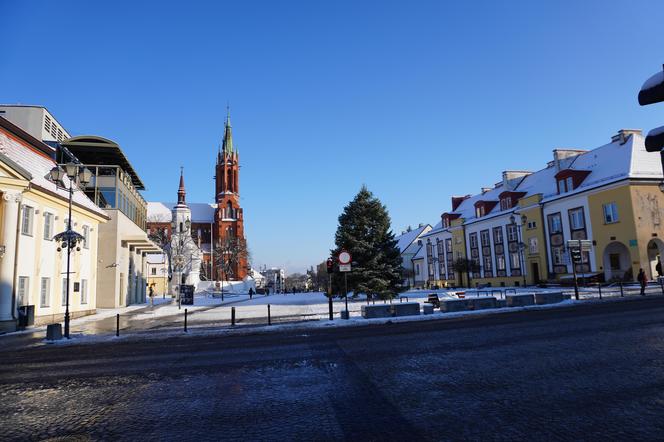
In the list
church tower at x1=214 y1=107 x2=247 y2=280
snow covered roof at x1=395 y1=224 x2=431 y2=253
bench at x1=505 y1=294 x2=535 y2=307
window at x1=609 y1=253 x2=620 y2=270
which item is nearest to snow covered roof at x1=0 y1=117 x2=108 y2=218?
bench at x1=505 y1=294 x2=535 y2=307

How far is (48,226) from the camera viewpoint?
25.4 m

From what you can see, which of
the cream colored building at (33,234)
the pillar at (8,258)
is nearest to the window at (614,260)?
the cream colored building at (33,234)

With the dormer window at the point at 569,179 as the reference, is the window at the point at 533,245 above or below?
below

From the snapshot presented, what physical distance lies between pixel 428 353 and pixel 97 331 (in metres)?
15.9

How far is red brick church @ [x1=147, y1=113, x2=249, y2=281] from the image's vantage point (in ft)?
343

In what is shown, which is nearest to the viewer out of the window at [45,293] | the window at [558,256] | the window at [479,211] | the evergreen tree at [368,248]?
the window at [45,293]

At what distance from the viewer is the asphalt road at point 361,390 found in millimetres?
4938

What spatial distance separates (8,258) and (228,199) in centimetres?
9313

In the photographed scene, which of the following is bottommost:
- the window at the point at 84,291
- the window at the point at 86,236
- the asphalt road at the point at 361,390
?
the asphalt road at the point at 361,390

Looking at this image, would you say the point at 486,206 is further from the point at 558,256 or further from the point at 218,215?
the point at 218,215

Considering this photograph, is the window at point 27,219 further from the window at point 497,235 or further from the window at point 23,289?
the window at point 497,235

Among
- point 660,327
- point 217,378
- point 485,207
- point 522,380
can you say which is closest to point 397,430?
point 522,380

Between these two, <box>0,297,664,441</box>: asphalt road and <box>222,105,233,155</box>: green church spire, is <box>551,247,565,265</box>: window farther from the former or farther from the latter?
<box>222,105,233,155</box>: green church spire

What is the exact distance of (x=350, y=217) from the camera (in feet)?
112
